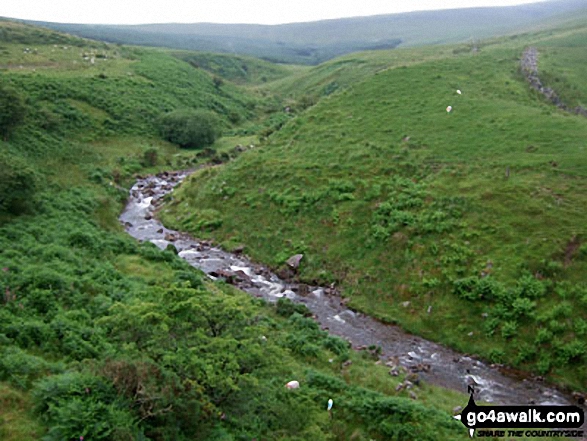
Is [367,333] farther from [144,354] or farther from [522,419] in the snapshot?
[144,354]

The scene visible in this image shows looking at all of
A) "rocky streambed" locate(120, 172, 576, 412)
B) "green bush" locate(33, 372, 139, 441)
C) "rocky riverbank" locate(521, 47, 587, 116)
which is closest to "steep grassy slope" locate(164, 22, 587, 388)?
"rocky streambed" locate(120, 172, 576, 412)

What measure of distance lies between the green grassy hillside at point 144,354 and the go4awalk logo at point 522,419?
105 cm

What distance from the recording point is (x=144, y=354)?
582 inches

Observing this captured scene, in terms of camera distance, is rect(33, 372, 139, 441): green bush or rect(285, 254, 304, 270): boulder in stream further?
rect(285, 254, 304, 270): boulder in stream

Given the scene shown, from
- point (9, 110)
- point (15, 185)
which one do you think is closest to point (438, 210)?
point (15, 185)

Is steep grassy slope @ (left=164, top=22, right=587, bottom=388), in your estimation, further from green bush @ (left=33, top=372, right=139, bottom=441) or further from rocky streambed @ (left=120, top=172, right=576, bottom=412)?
green bush @ (left=33, top=372, right=139, bottom=441)

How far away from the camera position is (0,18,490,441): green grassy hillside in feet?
44.0

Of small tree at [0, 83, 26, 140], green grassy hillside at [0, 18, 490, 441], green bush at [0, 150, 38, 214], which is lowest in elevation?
green grassy hillside at [0, 18, 490, 441]

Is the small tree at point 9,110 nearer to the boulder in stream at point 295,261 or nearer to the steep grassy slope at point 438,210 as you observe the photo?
the steep grassy slope at point 438,210

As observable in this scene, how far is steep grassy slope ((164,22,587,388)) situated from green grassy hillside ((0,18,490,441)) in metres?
6.24

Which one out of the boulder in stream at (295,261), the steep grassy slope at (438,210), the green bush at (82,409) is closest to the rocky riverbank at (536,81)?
the steep grassy slope at (438,210)

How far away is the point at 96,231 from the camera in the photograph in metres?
36.4

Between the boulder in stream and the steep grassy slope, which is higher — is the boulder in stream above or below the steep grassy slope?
below

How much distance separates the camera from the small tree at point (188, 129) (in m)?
74.7
